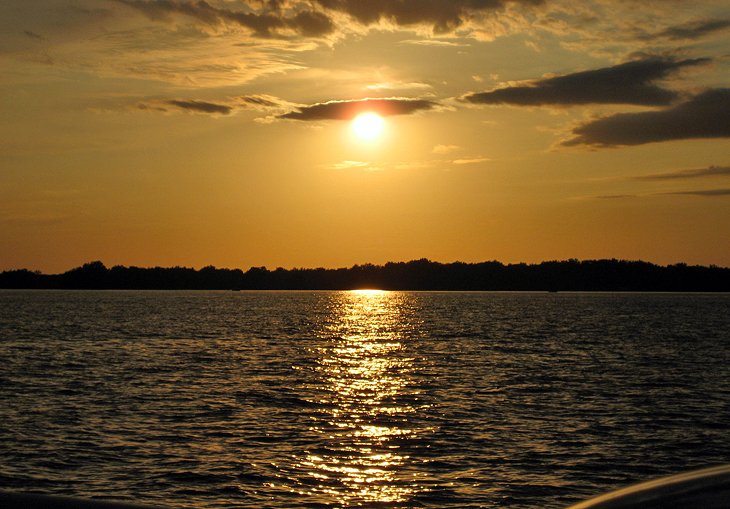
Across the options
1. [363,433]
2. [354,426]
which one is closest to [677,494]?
[363,433]

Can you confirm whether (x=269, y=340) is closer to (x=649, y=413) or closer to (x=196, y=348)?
(x=196, y=348)

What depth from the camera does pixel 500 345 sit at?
86.2 metres

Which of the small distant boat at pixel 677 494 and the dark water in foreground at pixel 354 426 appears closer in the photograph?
the small distant boat at pixel 677 494

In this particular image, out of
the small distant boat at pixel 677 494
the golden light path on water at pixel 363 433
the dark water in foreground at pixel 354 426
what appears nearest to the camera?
the small distant boat at pixel 677 494

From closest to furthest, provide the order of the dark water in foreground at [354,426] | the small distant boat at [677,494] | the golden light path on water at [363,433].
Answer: the small distant boat at [677,494] → the golden light path on water at [363,433] → the dark water in foreground at [354,426]

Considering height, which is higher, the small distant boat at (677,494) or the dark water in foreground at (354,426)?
the small distant boat at (677,494)

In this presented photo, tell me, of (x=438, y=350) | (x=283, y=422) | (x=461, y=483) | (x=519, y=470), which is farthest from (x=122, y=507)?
(x=438, y=350)

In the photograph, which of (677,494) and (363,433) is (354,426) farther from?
(677,494)

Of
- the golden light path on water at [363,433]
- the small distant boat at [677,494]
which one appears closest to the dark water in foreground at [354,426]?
the golden light path on water at [363,433]

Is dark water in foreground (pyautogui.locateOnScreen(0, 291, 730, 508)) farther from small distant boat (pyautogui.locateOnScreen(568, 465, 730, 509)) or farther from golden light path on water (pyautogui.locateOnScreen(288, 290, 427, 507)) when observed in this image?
small distant boat (pyautogui.locateOnScreen(568, 465, 730, 509))

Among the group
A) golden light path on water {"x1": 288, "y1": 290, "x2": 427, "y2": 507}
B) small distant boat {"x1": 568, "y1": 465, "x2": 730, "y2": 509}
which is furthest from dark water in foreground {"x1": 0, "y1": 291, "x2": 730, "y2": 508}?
small distant boat {"x1": 568, "y1": 465, "x2": 730, "y2": 509}

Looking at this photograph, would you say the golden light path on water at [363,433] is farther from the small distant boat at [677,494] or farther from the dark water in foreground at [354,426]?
the small distant boat at [677,494]

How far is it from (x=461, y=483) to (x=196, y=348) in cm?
6116

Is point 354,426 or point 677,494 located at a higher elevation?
point 677,494
